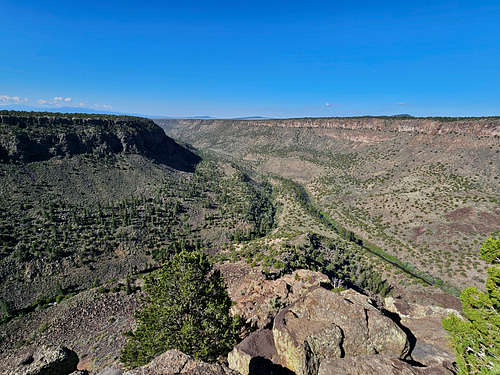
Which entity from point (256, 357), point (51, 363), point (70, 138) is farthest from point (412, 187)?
point (70, 138)

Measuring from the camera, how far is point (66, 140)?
73750 mm

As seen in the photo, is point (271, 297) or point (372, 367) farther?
point (271, 297)

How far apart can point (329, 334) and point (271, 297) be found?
10.0m

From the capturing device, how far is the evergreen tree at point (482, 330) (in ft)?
30.3

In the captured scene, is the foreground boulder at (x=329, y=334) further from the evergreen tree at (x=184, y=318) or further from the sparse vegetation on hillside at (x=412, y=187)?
the sparse vegetation on hillside at (x=412, y=187)

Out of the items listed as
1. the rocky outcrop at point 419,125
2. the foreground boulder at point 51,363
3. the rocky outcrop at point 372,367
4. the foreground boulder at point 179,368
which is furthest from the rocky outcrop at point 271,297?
the rocky outcrop at point 419,125

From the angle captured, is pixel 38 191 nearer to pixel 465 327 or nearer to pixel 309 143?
pixel 465 327

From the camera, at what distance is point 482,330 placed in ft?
31.9

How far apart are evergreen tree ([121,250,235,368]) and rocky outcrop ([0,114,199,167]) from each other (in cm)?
7053

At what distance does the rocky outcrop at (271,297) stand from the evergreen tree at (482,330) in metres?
A: 9.95

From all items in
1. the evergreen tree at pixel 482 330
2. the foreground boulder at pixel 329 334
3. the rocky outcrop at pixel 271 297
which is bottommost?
the rocky outcrop at pixel 271 297

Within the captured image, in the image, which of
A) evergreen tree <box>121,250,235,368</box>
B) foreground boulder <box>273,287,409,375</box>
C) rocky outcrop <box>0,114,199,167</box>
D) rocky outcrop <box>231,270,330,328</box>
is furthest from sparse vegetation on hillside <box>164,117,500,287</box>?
rocky outcrop <box>0,114,199,167</box>

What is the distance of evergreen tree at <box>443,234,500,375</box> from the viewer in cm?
924

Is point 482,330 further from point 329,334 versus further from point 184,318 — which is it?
point 184,318
